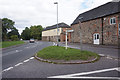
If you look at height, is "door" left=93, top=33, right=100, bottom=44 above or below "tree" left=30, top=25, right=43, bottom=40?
below

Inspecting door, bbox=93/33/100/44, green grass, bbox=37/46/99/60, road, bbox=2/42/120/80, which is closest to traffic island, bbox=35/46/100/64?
green grass, bbox=37/46/99/60

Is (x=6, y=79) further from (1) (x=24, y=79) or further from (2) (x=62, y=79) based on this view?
(2) (x=62, y=79)

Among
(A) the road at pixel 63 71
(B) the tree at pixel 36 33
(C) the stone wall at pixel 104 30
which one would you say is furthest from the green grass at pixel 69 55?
(B) the tree at pixel 36 33

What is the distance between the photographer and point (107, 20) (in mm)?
18141

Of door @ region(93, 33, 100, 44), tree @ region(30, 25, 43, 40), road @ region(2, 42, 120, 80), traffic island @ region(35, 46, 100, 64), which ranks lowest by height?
road @ region(2, 42, 120, 80)

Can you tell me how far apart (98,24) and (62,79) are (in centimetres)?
1908

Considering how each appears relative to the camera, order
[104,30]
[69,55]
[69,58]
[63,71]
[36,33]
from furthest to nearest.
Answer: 1. [36,33]
2. [104,30]
3. [69,55]
4. [69,58]
5. [63,71]

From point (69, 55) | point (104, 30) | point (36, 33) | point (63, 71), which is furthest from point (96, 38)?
point (36, 33)

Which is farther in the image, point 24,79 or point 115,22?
point 115,22

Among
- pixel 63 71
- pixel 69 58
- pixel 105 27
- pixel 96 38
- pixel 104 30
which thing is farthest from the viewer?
pixel 96 38

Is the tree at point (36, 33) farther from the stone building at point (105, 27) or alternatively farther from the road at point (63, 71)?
the road at point (63, 71)

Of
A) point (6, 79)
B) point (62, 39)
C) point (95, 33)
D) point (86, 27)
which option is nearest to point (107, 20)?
point (95, 33)

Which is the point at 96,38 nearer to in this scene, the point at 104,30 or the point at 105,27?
the point at 104,30

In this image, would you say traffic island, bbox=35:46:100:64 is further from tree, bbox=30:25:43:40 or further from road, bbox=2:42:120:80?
tree, bbox=30:25:43:40
